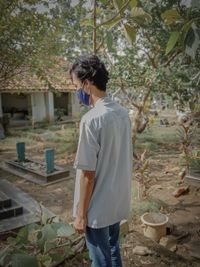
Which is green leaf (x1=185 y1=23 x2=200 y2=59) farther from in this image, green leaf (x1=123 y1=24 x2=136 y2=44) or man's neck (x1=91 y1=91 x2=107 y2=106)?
man's neck (x1=91 y1=91 x2=107 y2=106)

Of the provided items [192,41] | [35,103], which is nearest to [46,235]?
[192,41]

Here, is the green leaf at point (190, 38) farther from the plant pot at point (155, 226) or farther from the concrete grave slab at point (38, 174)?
the concrete grave slab at point (38, 174)

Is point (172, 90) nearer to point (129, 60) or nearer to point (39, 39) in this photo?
point (129, 60)

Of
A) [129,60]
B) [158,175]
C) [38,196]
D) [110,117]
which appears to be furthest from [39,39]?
[110,117]

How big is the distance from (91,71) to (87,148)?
536mm

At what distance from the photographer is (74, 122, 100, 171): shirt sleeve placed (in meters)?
1.74

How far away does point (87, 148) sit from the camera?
175 cm

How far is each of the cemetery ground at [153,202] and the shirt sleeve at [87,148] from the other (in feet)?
4.70

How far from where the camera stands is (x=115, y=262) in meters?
2.27

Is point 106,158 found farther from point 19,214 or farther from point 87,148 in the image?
point 19,214

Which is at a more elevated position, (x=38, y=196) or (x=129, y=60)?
(x=129, y=60)

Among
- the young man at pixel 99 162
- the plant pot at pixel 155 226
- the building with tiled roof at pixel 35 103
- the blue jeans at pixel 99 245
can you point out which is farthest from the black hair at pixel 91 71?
the building with tiled roof at pixel 35 103

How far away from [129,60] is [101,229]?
6056mm

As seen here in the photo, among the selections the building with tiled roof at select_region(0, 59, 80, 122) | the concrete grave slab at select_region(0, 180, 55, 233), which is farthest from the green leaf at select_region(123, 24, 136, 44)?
the building with tiled roof at select_region(0, 59, 80, 122)
